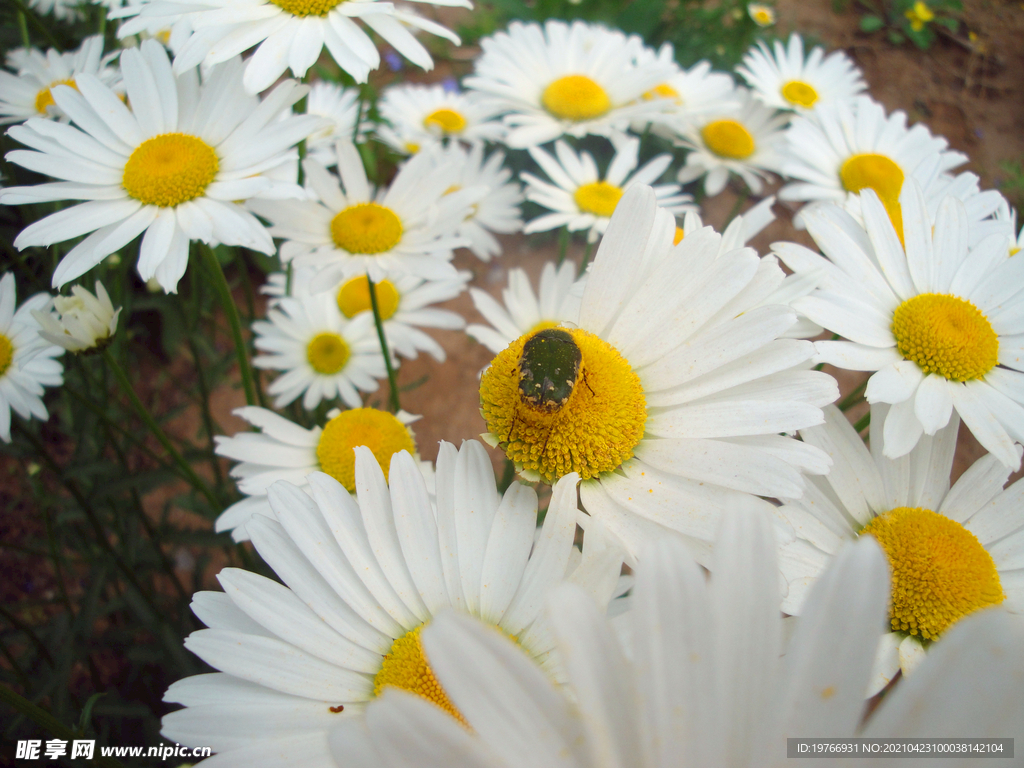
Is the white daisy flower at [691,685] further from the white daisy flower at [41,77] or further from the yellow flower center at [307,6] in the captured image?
the white daisy flower at [41,77]

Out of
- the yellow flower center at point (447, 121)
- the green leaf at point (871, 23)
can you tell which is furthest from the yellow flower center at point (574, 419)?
the green leaf at point (871, 23)

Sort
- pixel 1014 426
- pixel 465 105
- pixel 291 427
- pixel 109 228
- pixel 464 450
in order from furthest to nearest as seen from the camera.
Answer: pixel 465 105 → pixel 291 427 → pixel 109 228 → pixel 1014 426 → pixel 464 450

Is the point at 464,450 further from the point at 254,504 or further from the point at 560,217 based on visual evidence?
the point at 560,217

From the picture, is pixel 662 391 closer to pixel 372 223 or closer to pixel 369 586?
pixel 369 586

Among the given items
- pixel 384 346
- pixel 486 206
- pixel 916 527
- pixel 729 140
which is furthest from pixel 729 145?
pixel 916 527

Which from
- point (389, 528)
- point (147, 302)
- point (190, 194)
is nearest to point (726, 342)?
point (389, 528)
